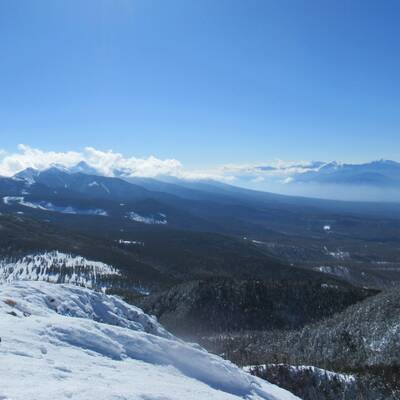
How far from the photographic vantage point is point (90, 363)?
32.9m

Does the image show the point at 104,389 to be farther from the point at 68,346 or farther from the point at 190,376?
the point at 190,376

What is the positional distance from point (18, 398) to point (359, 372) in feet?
274

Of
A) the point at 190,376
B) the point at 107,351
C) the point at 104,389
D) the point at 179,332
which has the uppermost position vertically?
the point at 104,389

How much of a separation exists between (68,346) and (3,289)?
2018 centimetres

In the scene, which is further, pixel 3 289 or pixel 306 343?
pixel 306 343

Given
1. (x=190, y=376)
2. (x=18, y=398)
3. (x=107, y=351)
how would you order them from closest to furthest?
(x=18, y=398) → (x=107, y=351) → (x=190, y=376)

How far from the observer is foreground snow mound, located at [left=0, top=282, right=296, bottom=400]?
2539 cm

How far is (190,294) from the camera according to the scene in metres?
165

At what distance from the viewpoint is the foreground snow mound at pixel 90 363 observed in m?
25.4

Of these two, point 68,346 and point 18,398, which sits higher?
point 18,398

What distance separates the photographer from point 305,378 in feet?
253

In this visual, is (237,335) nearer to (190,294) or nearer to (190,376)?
(190,294)

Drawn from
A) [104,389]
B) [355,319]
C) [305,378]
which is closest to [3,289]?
[104,389]

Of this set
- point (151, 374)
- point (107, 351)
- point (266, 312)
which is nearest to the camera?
point (151, 374)
